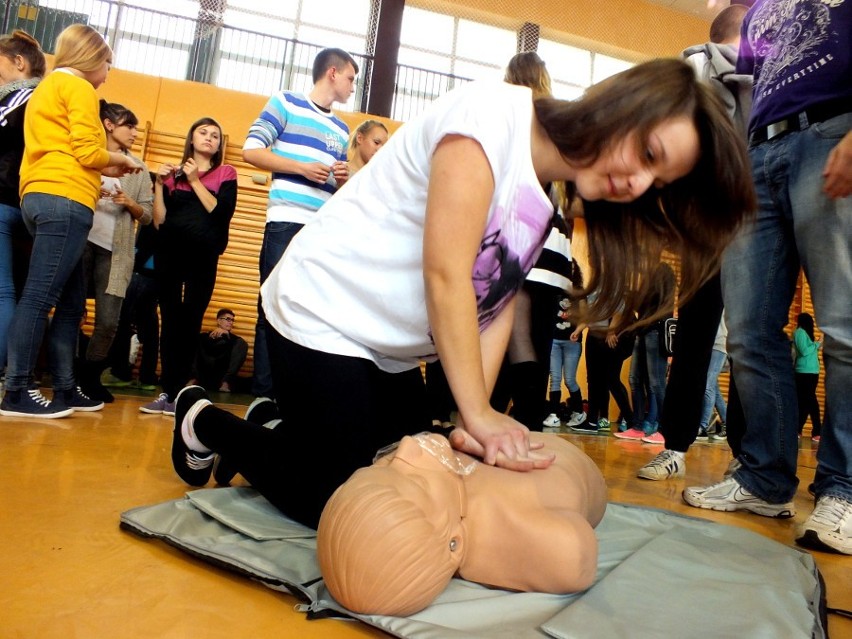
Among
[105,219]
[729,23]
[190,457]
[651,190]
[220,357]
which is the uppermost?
[729,23]

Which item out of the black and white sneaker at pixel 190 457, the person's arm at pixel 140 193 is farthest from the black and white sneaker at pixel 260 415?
the person's arm at pixel 140 193

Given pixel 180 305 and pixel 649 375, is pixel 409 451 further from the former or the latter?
pixel 649 375

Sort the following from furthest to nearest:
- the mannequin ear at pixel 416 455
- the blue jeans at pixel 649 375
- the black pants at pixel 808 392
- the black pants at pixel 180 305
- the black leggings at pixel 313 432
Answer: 1. the black pants at pixel 808 392
2. the blue jeans at pixel 649 375
3. the black pants at pixel 180 305
4. the black leggings at pixel 313 432
5. the mannequin ear at pixel 416 455

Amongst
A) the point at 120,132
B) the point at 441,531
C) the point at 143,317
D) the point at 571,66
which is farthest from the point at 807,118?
the point at 571,66

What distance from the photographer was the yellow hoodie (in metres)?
2.40

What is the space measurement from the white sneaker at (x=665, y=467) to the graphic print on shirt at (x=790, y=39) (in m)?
1.48

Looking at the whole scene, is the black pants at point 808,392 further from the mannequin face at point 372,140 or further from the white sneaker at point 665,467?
the mannequin face at point 372,140

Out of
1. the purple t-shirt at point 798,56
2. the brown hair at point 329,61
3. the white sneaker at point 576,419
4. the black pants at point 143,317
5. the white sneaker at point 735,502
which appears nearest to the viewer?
the purple t-shirt at point 798,56

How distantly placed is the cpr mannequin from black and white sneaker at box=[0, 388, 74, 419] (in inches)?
77.9

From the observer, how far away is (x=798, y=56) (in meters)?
1.82

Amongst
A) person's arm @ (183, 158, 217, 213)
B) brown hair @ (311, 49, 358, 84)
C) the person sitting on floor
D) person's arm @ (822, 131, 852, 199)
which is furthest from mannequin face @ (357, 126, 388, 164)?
the person sitting on floor

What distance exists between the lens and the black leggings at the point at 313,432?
133 centimetres

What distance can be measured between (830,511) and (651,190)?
1025mm

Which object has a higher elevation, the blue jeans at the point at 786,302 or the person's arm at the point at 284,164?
the person's arm at the point at 284,164
